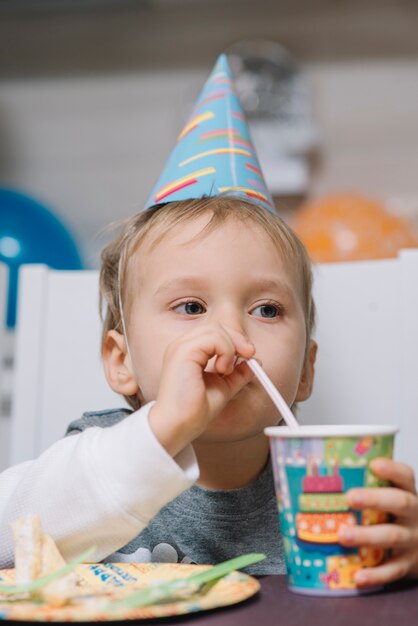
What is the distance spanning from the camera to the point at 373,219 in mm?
2086

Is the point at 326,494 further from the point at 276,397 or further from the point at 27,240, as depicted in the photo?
the point at 27,240

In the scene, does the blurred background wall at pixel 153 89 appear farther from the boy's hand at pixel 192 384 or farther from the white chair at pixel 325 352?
the boy's hand at pixel 192 384

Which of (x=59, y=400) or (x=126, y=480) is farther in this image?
(x=59, y=400)

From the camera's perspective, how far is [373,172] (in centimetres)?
282

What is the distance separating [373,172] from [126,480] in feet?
7.85

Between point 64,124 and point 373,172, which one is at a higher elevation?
point 64,124

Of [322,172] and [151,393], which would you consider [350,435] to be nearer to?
[151,393]

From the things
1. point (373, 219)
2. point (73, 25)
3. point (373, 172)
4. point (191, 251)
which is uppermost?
point (73, 25)

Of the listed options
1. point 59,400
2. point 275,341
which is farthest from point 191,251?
point 59,400

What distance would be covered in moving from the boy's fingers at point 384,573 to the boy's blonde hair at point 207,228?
43 cm

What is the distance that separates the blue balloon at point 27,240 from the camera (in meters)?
2.29

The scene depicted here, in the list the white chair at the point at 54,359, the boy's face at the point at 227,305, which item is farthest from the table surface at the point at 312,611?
the white chair at the point at 54,359

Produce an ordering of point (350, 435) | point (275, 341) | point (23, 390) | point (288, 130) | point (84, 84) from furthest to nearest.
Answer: point (84, 84)
point (288, 130)
point (23, 390)
point (275, 341)
point (350, 435)

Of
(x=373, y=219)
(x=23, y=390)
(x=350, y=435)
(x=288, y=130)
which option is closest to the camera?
(x=350, y=435)
